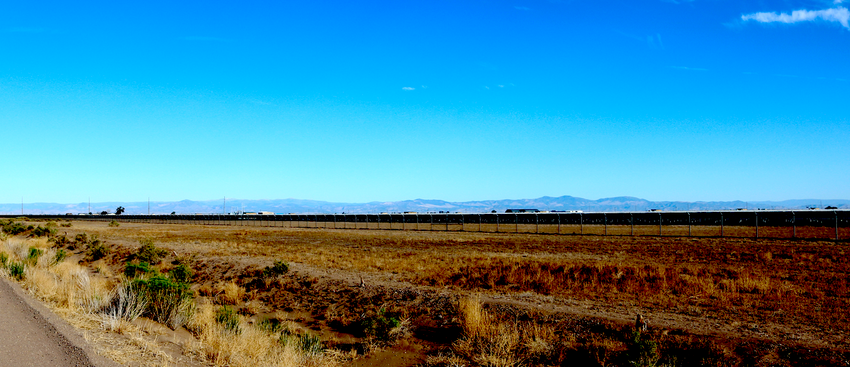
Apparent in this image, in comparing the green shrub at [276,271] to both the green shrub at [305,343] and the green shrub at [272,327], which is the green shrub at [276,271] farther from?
the green shrub at [305,343]

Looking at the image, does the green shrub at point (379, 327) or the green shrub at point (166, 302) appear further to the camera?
the green shrub at point (166, 302)

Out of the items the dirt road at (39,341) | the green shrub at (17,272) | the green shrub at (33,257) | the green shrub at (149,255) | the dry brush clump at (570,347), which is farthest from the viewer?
the green shrub at (149,255)

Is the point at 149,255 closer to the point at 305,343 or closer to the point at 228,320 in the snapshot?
the point at 228,320

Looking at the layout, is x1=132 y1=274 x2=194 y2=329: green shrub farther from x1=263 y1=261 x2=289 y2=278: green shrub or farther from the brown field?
x1=263 y1=261 x2=289 y2=278: green shrub

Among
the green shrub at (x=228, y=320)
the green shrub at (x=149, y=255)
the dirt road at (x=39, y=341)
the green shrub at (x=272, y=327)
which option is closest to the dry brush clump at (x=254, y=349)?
the green shrub at (x=228, y=320)

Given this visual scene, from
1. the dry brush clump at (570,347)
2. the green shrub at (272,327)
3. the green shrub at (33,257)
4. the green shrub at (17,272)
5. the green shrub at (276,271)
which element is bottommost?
the green shrub at (272,327)

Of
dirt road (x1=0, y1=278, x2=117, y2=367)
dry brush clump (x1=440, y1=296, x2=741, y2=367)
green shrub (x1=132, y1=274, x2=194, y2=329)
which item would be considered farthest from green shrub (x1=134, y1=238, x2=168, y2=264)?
dry brush clump (x1=440, y1=296, x2=741, y2=367)

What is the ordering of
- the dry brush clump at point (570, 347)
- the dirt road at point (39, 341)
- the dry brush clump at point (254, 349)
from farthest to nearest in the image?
the dry brush clump at point (570, 347)
the dry brush clump at point (254, 349)
the dirt road at point (39, 341)

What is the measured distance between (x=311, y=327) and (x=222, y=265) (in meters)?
13.6

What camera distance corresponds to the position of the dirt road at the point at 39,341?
877 cm

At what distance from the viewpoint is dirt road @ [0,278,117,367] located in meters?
8.77

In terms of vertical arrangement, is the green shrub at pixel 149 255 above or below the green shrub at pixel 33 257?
below

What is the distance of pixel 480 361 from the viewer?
11.8 m

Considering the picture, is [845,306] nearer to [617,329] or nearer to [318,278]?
[617,329]
